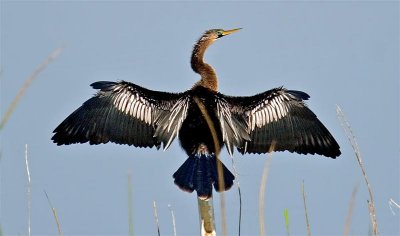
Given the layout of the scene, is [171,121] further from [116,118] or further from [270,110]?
[270,110]

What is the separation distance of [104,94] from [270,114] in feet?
5.07

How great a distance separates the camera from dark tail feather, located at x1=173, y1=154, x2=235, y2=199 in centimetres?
555

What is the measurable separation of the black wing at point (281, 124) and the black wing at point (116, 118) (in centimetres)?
77

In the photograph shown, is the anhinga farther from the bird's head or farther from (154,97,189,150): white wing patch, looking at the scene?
the bird's head

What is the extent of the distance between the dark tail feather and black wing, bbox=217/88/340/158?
817mm

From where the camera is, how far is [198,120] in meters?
6.49

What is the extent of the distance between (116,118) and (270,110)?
143cm

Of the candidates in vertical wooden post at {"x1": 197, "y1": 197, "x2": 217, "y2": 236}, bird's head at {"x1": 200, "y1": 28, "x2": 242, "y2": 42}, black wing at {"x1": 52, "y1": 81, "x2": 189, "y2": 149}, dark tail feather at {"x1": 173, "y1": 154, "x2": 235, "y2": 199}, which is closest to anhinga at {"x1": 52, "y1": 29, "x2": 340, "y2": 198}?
black wing at {"x1": 52, "y1": 81, "x2": 189, "y2": 149}

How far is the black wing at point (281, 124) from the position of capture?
23.1 feet

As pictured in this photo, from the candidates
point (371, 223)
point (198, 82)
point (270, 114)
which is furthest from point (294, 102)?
point (371, 223)

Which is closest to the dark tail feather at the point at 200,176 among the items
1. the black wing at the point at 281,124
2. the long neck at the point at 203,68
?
the black wing at the point at 281,124

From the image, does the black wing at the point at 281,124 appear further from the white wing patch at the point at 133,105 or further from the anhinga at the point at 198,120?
the white wing patch at the point at 133,105

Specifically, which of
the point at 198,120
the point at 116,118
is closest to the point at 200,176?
the point at 198,120

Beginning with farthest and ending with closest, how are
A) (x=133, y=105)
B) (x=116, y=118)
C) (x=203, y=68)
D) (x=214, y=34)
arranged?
(x=214, y=34)
(x=203, y=68)
(x=116, y=118)
(x=133, y=105)
